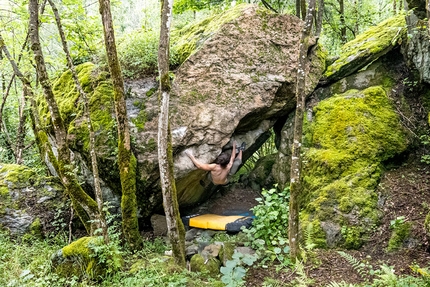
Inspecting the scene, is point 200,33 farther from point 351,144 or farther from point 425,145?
point 425,145

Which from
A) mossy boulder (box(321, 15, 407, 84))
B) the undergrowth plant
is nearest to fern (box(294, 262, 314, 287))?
the undergrowth plant

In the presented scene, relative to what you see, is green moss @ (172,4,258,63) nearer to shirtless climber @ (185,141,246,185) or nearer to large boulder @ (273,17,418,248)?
shirtless climber @ (185,141,246,185)

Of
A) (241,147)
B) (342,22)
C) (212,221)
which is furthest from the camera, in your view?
(342,22)

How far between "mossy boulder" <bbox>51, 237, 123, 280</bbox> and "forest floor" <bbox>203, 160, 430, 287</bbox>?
6.72ft

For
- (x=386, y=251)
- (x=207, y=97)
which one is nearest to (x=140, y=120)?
(x=207, y=97)

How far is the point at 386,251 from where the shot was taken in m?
4.59

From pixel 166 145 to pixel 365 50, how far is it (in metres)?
4.97

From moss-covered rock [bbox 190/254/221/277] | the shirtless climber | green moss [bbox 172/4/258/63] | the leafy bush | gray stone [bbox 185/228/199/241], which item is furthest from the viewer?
green moss [bbox 172/4/258/63]

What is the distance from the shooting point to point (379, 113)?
246 inches

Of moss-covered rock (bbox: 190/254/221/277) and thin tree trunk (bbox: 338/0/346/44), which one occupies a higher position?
thin tree trunk (bbox: 338/0/346/44)

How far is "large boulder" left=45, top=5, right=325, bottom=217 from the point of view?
640cm

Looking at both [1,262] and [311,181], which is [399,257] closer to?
[311,181]

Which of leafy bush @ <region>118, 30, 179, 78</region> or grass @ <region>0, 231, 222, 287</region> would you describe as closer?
grass @ <region>0, 231, 222, 287</region>

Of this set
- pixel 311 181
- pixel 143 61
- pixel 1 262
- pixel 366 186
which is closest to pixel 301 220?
pixel 311 181
